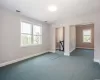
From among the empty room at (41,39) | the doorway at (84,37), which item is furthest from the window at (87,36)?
the empty room at (41,39)

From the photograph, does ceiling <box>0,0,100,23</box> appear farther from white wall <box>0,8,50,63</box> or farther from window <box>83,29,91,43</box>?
window <box>83,29,91,43</box>

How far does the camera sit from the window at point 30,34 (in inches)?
185

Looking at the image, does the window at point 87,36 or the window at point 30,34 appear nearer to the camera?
the window at point 30,34

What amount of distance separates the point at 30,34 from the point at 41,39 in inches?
44.6

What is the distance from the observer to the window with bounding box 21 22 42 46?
469 cm

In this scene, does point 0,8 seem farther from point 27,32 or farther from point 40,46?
point 40,46

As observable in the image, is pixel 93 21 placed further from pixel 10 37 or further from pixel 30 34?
pixel 10 37

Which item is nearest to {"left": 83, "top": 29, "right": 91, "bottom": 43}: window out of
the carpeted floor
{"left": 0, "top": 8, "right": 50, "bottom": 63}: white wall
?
the carpeted floor

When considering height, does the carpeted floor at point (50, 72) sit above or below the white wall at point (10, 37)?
below

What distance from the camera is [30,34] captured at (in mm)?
5160

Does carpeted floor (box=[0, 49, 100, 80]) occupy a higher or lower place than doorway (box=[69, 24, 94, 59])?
lower

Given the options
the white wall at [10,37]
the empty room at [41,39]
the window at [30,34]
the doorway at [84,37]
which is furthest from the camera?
the doorway at [84,37]

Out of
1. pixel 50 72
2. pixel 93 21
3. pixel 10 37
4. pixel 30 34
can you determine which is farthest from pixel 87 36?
pixel 10 37

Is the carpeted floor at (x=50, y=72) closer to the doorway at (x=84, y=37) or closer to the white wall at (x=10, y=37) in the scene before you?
the white wall at (x=10, y=37)
